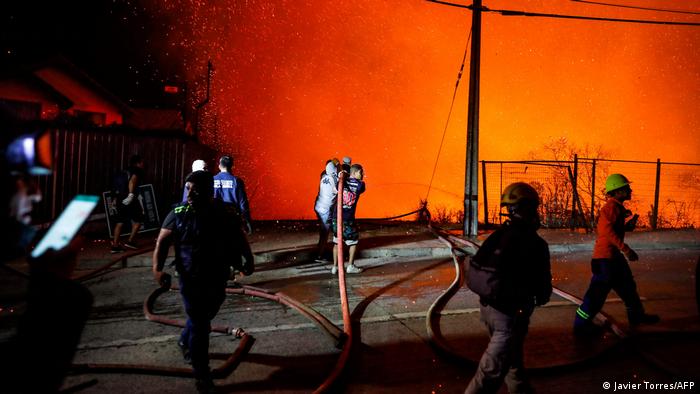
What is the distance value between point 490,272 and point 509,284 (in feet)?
0.45

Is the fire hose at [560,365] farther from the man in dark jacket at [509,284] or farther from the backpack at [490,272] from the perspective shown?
the backpack at [490,272]

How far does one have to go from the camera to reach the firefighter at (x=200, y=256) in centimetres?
326

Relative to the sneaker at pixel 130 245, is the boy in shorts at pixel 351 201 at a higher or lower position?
higher

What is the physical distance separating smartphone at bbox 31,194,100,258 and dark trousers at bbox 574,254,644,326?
4715mm

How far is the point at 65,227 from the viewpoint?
1.87m

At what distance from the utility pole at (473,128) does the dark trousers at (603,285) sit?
6.49 meters

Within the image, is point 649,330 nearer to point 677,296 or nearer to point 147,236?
point 677,296

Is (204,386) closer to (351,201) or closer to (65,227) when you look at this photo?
(65,227)

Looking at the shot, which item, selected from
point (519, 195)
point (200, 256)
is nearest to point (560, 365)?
point (519, 195)

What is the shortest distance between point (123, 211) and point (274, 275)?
11.2ft

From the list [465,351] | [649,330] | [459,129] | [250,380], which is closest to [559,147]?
[459,129]

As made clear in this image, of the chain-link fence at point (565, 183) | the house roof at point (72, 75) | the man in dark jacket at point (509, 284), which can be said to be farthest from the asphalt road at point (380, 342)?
the house roof at point (72, 75)

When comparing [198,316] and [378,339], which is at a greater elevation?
[198,316]

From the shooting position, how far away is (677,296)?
651cm
